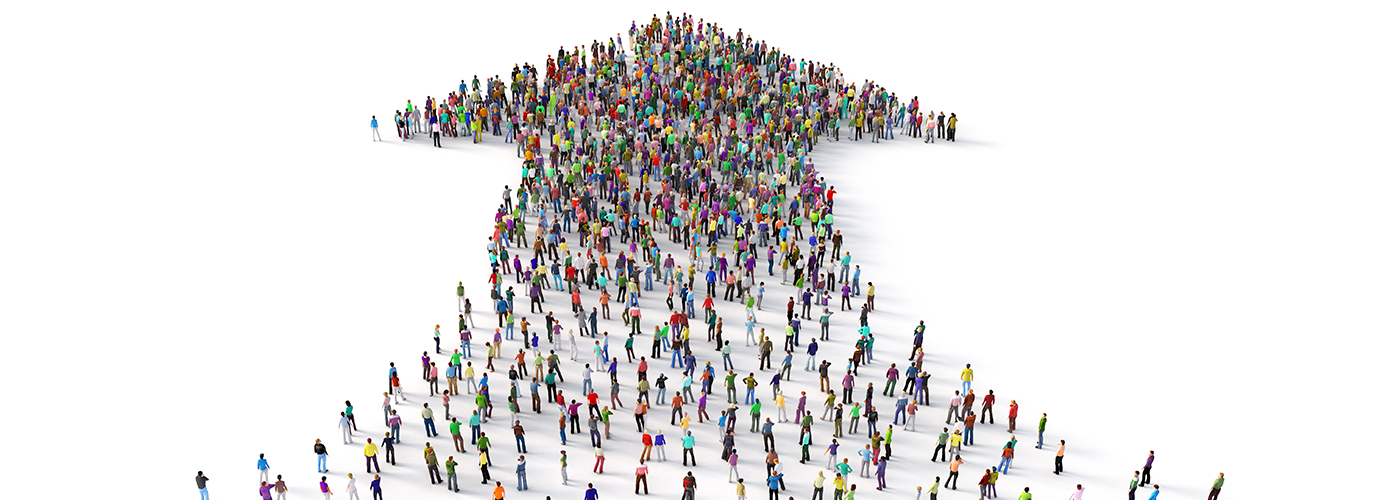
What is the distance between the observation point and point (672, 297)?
29156mm

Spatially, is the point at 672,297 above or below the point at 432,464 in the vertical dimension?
above

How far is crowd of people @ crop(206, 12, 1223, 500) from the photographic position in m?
23.8

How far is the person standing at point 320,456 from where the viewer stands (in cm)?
2234

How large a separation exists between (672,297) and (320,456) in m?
10.6

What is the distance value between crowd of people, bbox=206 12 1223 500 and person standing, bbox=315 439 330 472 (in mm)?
128

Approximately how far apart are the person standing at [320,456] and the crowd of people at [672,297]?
13 cm
